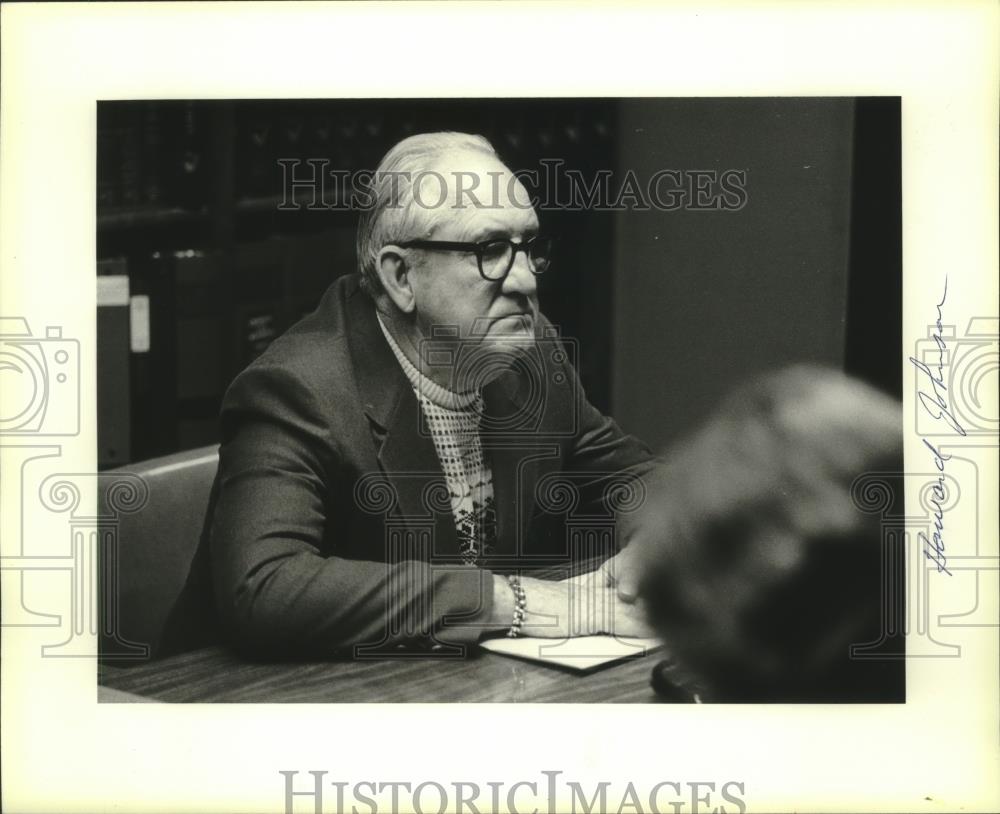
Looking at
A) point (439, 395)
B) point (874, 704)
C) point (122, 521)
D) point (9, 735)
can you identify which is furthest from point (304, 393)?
point (874, 704)

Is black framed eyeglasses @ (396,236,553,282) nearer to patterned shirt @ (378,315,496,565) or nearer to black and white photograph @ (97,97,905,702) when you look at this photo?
black and white photograph @ (97,97,905,702)

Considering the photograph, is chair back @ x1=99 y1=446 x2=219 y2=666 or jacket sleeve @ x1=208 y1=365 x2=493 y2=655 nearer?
jacket sleeve @ x1=208 y1=365 x2=493 y2=655

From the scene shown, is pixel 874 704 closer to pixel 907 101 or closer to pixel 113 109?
pixel 907 101

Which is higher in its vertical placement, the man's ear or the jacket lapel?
the man's ear

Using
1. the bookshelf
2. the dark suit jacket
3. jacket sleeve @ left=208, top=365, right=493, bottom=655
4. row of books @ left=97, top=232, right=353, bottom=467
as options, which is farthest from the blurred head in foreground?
row of books @ left=97, top=232, right=353, bottom=467

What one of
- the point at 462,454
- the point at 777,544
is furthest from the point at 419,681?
the point at 777,544

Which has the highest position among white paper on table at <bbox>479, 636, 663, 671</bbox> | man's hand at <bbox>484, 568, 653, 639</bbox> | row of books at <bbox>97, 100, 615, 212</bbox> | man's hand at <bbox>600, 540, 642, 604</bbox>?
row of books at <bbox>97, 100, 615, 212</bbox>

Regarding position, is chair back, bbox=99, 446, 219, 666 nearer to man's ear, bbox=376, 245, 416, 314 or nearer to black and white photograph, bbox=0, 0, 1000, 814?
black and white photograph, bbox=0, 0, 1000, 814

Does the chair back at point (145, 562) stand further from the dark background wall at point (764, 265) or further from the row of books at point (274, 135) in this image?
the dark background wall at point (764, 265)

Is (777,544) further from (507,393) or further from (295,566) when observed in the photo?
(295,566)

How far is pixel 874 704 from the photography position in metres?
2.41

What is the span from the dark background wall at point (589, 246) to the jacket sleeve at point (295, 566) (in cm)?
9

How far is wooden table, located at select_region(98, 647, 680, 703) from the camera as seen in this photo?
2.33m

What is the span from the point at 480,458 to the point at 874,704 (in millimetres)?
871
